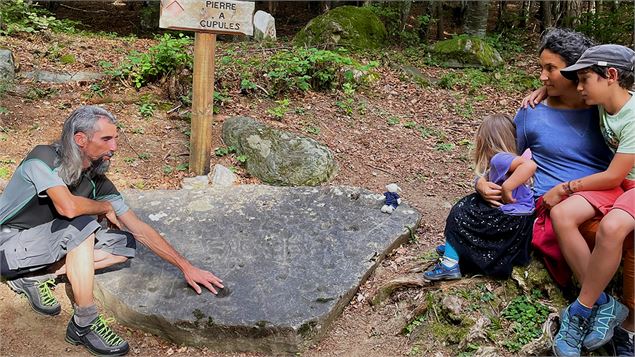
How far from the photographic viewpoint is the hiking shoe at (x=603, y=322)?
2828 millimetres

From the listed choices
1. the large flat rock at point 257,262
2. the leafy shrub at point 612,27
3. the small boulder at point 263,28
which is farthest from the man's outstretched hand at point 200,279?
the leafy shrub at point 612,27

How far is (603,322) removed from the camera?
112 inches

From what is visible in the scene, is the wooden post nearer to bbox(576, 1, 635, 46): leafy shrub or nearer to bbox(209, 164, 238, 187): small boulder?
bbox(209, 164, 238, 187): small boulder

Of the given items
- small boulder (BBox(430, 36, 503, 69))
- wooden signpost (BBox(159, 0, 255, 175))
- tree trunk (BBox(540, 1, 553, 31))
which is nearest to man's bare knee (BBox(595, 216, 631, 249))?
wooden signpost (BBox(159, 0, 255, 175))

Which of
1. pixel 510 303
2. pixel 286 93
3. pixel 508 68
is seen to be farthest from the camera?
pixel 508 68

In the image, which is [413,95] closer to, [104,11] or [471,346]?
[471,346]

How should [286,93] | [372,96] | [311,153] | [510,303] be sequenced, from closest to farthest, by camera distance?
[510,303] → [311,153] → [286,93] → [372,96]

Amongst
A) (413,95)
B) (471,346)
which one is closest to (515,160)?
(471,346)

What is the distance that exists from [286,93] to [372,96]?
1.40 metres

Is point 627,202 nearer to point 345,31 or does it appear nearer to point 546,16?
point 345,31

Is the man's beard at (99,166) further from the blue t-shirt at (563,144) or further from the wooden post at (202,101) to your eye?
the blue t-shirt at (563,144)

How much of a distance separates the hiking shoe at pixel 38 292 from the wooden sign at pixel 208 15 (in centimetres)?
247

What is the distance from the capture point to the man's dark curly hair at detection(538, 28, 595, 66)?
A: 125 inches

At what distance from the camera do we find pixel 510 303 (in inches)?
132
